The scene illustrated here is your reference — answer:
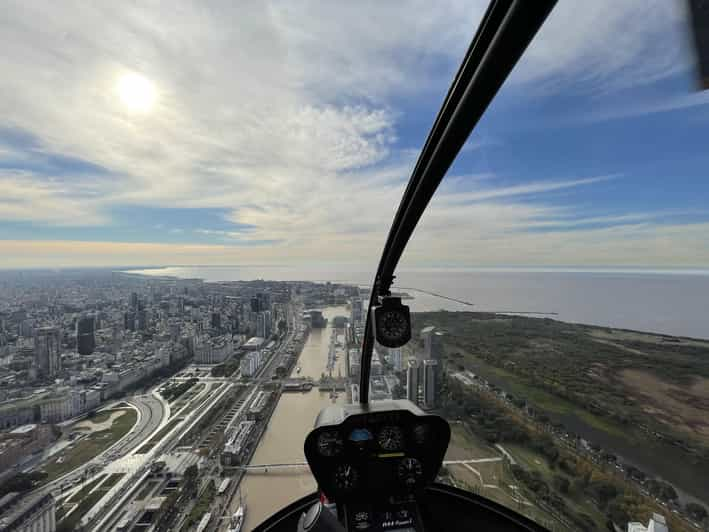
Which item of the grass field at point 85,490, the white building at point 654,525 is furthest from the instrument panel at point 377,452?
the grass field at point 85,490

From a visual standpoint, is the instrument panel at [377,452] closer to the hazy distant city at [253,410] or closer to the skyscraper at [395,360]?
the hazy distant city at [253,410]

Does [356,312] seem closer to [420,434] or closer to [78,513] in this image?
[420,434]

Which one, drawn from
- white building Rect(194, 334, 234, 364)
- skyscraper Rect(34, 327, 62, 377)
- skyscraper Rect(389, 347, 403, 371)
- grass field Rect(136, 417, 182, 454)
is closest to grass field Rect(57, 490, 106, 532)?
grass field Rect(136, 417, 182, 454)

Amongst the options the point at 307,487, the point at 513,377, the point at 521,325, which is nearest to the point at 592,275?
the point at 521,325

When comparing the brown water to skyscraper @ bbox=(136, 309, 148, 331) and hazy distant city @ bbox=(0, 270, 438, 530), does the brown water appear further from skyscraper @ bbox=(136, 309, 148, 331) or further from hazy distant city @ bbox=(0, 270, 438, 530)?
skyscraper @ bbox=(136, 309, 148, 331)

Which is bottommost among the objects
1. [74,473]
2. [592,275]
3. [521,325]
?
[74,473]

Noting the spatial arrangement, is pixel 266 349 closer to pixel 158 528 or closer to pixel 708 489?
pixel 158 528
